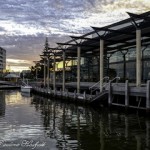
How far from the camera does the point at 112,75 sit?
55.9 m

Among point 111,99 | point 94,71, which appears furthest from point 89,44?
point 111,99

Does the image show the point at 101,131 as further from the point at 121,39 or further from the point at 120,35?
the point at 121,39

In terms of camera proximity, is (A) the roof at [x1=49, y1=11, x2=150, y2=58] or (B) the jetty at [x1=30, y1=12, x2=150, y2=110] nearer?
(B) the jetty at [x1=30, y1=12, x2=150, y2=110]

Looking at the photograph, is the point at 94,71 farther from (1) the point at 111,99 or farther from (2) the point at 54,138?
(2) the point at 54,138

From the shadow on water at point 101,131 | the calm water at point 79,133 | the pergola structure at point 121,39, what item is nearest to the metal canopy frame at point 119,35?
the pergola structure at point 121,39

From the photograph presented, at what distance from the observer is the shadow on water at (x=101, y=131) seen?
17984 mm

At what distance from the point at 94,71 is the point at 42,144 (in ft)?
151

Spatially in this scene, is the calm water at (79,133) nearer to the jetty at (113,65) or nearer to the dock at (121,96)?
the dock at (121,96)

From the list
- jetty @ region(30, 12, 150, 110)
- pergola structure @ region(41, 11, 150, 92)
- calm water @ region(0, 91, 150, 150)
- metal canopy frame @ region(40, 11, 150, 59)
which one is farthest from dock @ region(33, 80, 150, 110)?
metal canopy frame @ region(40, 11, 150, 59)

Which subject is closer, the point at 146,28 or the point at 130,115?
the point at 130,115

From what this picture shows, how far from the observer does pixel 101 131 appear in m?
22.2

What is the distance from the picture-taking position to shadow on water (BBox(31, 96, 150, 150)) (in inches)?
708

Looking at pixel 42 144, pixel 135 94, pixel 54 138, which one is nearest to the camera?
pixel 42 144

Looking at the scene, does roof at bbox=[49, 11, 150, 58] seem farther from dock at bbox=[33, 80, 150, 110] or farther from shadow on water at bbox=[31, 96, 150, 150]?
shadow on water at bbox=[31, 96, 150, 150]
